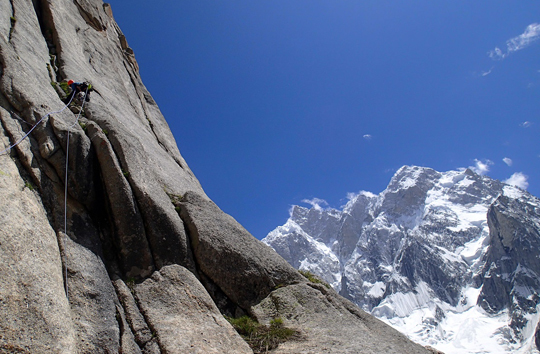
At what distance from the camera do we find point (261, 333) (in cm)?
983

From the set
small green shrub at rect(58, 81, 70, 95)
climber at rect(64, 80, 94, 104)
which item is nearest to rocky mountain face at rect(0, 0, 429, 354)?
small green shrub at rect(58, 81, 70, 95)

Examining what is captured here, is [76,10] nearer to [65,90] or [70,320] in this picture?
[65,90]

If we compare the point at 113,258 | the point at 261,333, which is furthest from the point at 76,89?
the point at 261,333

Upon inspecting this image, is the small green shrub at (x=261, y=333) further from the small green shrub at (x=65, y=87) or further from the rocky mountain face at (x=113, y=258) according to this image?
the small green shrub at (x=65, y=87)

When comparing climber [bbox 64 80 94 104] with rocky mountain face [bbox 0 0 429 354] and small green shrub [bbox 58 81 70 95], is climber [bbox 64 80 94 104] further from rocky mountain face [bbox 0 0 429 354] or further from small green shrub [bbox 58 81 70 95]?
rocky mountain face [bbox 0 0 429 354]

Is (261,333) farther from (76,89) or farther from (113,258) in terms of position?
(76,89)

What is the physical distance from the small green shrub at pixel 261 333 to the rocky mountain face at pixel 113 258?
0.32 metres

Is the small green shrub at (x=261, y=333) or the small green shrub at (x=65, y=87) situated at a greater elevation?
the small green shrub at (x=65, y=87)

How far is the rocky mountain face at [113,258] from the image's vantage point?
292 inches

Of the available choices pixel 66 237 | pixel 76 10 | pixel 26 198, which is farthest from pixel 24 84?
pixel 76 10

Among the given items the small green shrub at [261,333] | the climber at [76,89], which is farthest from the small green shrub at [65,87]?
the small green shrub at [261,333]

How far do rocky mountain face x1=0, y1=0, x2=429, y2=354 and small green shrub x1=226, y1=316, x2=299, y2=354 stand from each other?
1.06 ft

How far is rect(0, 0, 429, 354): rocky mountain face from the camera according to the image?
7422 mm

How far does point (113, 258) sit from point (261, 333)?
4571mm
